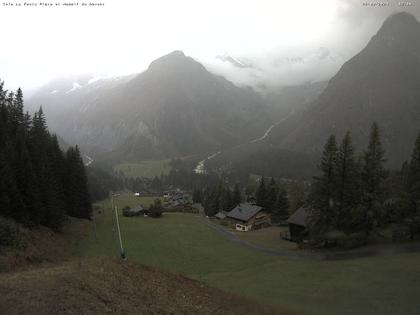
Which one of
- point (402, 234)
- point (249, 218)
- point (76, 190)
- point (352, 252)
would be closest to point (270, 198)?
point (249, 218)

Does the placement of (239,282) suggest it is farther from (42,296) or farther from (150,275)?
(42,296)

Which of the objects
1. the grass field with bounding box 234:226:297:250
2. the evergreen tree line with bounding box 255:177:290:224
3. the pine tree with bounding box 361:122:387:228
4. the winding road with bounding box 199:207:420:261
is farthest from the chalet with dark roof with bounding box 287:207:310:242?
the evergreen tree line with bounding box 255:177:290:224

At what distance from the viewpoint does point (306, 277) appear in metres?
30.4

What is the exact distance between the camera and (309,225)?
51.2 metres

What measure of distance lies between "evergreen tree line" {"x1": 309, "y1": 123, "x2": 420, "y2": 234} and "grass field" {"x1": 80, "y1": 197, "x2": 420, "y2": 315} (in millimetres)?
10018

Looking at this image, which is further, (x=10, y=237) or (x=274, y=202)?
(x=274, y=202)

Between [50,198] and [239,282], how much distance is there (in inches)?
1442

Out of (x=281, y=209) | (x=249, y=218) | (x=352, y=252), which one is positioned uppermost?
(x=352, y=252)

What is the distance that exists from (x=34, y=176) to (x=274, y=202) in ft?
Result: 213

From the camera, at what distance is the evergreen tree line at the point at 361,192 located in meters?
44.9

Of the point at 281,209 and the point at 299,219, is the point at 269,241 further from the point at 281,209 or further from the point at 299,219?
the point at 281,209

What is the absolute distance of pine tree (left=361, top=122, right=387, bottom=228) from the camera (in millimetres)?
45094

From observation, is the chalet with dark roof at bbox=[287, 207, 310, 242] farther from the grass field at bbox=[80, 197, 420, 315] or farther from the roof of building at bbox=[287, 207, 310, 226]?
the grass field at bbox=[80, 197, 420, 315]

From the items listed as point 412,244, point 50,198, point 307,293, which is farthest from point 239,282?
point 50,198
